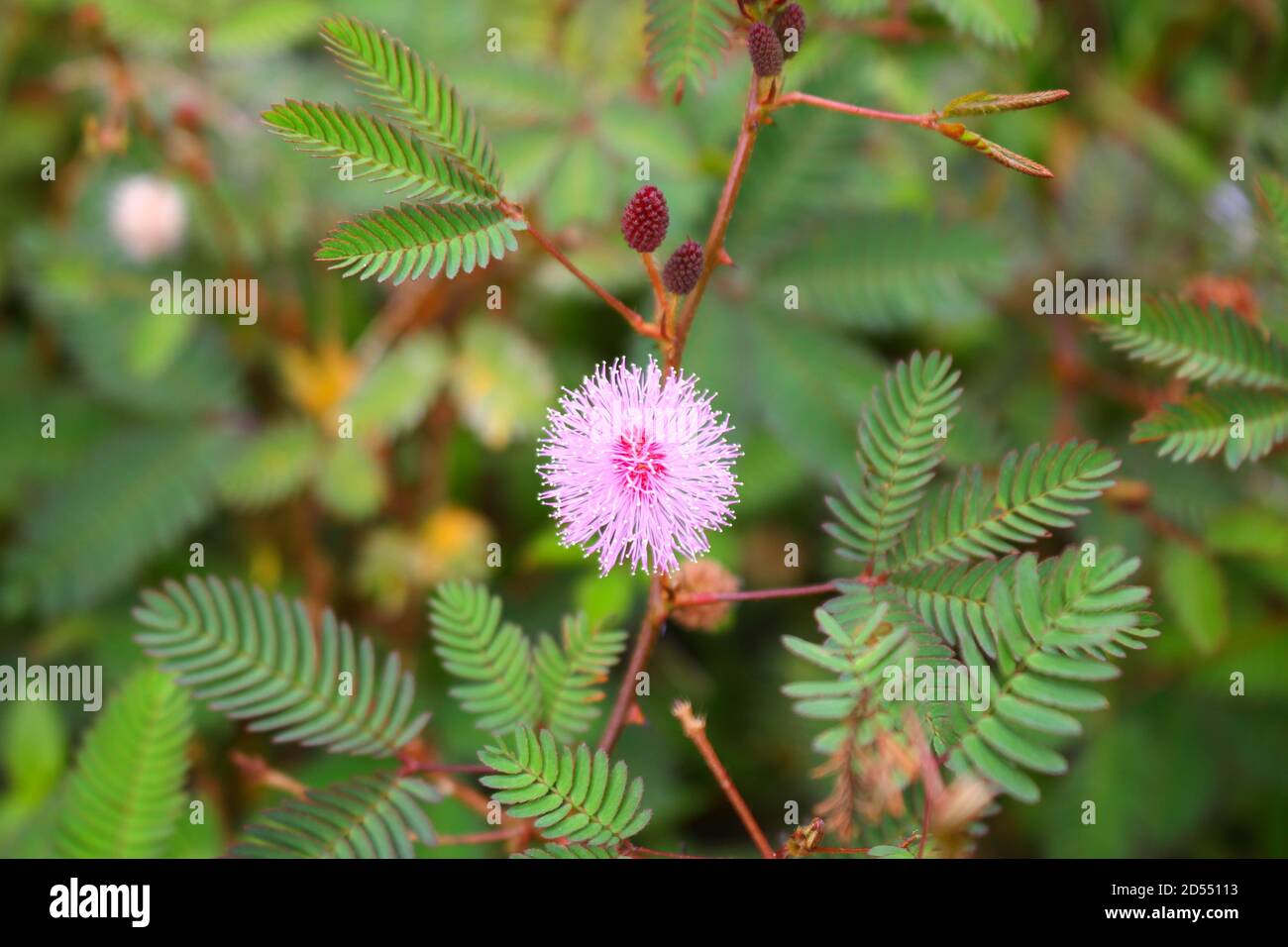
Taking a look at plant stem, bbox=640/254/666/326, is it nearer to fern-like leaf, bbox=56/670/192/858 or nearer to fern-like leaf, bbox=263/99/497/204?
fern-like leaf, bbox=263/99/497/204

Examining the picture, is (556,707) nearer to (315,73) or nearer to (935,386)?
(935,386)

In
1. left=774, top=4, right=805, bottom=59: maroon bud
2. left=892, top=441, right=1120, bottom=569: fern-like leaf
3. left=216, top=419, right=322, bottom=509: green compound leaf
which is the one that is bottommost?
left=892, top=441, right=1120, bottom=569: fern-like leaf

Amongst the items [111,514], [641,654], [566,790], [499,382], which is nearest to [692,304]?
[641,654]

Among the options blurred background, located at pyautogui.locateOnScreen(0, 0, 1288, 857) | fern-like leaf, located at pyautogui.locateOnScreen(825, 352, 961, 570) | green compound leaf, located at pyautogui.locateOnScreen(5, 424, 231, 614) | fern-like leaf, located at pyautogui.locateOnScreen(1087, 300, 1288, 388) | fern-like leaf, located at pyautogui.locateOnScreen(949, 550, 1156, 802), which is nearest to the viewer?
fern-like leaf, located at pyautogui.locateOnScreen(949, 550, 1156, 802)

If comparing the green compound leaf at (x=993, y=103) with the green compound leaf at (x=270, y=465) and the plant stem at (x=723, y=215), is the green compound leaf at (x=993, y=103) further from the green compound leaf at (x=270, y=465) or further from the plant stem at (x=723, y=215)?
the green compound leaf at (x=270, y=465)

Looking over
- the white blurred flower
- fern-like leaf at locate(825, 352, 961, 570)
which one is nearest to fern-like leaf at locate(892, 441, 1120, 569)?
fern-like leaf at locate(825, 352, 961, 570)

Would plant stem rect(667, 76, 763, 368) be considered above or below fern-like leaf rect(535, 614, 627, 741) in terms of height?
above

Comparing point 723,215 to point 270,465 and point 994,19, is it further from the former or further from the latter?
point 270,465
